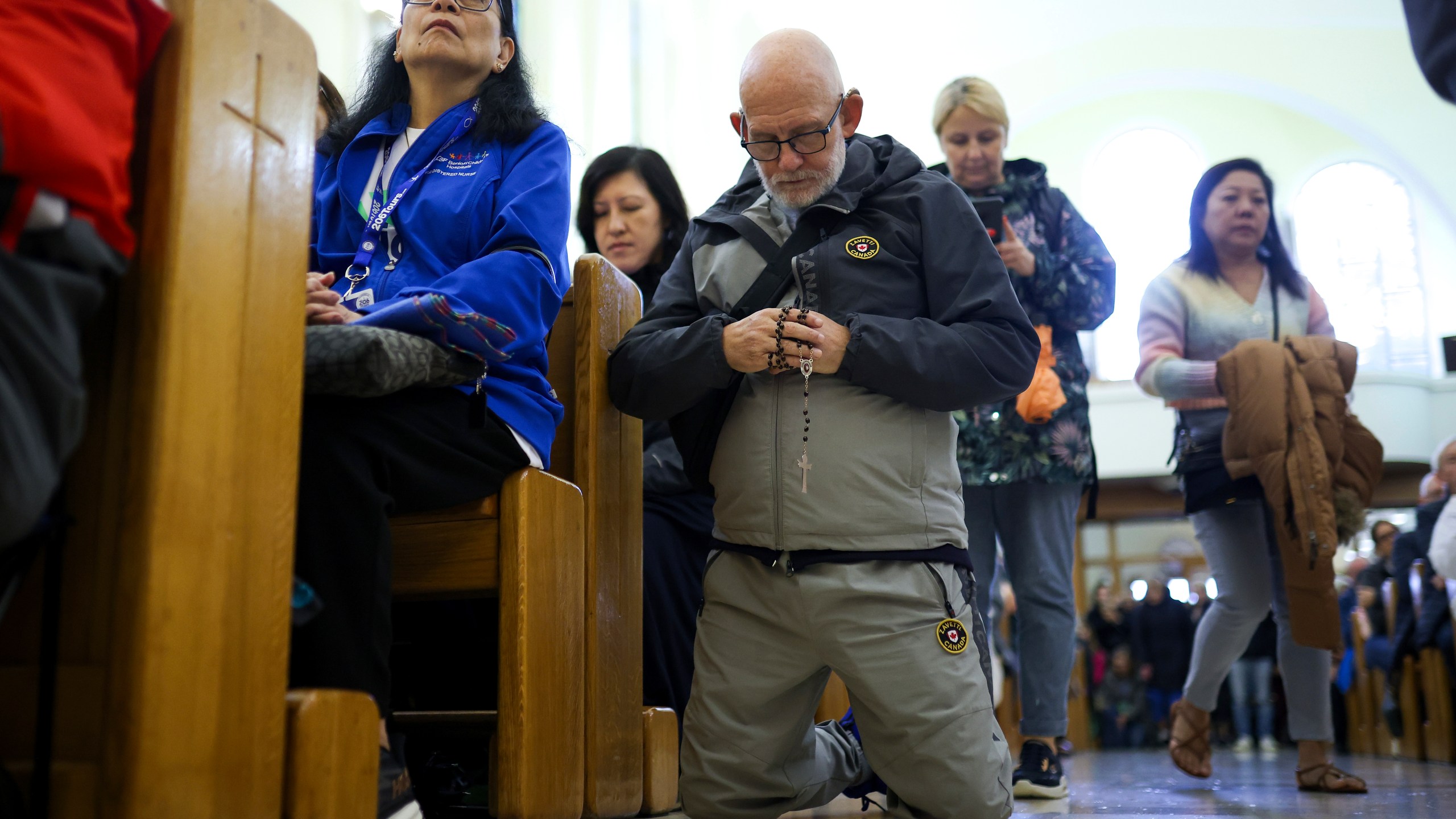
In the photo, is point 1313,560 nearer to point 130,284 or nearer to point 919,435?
point 919,435

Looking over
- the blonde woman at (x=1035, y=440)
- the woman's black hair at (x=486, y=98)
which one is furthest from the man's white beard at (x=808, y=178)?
the blonde woman at (x=1035, y=440)

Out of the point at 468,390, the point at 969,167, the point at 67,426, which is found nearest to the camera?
the point at 67,426

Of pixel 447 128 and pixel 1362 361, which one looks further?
pixel 1362 361

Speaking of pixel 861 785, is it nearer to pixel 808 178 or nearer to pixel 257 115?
pixel 808 178

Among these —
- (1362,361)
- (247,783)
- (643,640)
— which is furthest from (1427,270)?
(247,783)

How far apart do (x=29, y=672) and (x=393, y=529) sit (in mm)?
649

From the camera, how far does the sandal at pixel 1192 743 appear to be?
3064 millimetres

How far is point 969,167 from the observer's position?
9.55ft

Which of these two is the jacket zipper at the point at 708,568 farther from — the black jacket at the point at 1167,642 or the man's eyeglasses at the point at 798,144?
the black jacket at the point at 1167,642

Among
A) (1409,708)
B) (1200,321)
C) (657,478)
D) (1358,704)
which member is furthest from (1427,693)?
(657,478)

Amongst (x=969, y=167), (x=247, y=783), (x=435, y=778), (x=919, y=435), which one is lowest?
(x=435, y=778)

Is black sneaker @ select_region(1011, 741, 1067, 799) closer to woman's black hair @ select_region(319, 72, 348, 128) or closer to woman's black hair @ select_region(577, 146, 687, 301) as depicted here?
woman's black hair @ select_region(577, 146, 687, 301)

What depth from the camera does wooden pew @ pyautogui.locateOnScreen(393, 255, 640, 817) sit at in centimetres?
163

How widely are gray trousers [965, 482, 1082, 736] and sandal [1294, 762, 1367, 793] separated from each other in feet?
2.18
